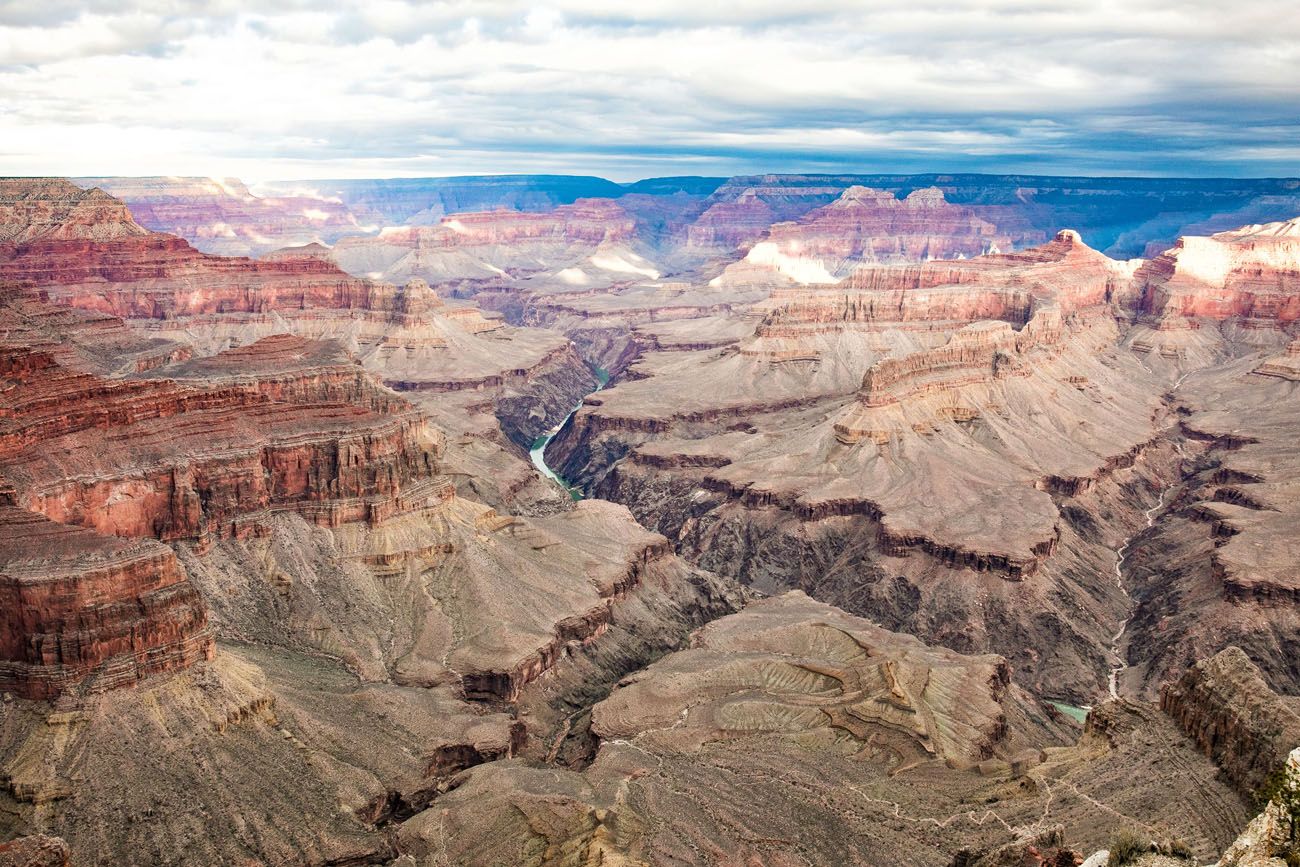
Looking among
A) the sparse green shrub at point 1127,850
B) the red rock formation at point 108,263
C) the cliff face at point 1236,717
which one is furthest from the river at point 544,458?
the sparse green shrub at point 1127,850

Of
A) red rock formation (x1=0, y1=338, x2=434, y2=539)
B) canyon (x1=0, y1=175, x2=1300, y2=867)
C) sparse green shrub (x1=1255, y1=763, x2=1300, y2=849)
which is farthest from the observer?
red rock formation (x1=0, y1=338, x2=434, y2=539)

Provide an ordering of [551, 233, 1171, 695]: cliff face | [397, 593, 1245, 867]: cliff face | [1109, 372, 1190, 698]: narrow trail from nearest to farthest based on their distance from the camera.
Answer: [397, 593, 1245, 867]: cliff face, [1109, 372, 1190, 698]: narrow trail, [551, 233, 1171, 695]: cliff face

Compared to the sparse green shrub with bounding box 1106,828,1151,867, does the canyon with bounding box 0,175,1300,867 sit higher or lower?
lower

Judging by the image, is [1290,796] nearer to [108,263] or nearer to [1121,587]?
[1121,587]

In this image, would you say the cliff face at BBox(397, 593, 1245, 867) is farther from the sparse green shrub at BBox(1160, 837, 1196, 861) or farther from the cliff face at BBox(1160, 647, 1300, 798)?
the sparse green shrub at BBox(1160, 837, 1196, 861)

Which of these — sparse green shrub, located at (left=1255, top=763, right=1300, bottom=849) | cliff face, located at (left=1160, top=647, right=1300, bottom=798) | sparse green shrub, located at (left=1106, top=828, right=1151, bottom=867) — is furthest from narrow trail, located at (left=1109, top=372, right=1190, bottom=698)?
sparse green shrub, located at (left=1255, top=763, right=1300, bottom=849)

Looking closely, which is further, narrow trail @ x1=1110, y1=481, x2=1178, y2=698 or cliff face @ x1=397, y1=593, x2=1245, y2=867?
narrow trail @ x1=1110, y1=481, x2=1178, y2=698
